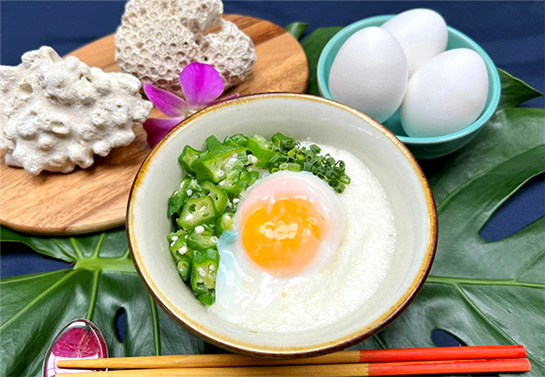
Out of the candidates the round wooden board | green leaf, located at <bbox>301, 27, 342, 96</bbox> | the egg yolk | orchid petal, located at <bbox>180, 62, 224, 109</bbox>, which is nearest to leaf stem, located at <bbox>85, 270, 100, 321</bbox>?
the round wooden board

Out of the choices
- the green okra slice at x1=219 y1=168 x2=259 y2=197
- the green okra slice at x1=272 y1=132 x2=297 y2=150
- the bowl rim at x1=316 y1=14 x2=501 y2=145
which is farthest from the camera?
the bowl rim at x1=316 y1=14 x2=501 y2=145

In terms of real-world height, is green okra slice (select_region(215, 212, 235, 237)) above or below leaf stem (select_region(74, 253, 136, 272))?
above

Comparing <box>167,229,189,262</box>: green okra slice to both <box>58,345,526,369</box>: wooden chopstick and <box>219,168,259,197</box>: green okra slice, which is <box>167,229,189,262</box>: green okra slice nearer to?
<box>219,168,259,197</box>: green okra slice

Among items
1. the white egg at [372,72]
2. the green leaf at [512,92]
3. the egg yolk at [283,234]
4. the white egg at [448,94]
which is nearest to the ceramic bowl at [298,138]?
the egg yolk at [283,234]

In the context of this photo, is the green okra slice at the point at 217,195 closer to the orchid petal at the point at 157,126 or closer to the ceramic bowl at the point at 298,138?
the ceramic bowl at the point at 298,138

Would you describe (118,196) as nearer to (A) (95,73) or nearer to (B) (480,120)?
(A) (95,73)

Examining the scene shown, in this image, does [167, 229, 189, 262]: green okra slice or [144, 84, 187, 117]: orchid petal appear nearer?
[167, 229, 189, 262]: green okra slice
